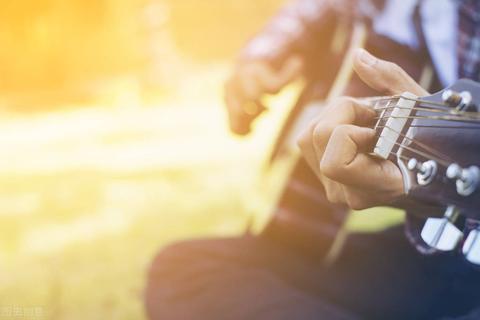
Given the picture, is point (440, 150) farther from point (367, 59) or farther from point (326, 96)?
point (326, 96)

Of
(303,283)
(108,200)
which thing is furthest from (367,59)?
(108,200)

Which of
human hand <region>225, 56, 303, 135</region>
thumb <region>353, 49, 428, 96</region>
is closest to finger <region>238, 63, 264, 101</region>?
human hand <region>225, 56, 303, 135</region>

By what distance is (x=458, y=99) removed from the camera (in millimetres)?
704

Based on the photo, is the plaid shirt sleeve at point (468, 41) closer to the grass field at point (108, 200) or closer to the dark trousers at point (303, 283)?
the dark trousers at point (303, 283)

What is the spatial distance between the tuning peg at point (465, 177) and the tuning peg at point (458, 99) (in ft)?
0.27

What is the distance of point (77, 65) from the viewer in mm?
6629

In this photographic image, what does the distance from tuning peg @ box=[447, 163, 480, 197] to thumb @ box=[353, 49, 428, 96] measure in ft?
0.53

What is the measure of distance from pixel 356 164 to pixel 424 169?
94 mm

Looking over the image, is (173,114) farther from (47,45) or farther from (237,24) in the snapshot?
(237,24)

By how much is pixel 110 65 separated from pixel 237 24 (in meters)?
2.25

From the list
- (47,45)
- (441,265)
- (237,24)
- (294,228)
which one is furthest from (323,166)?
(237,24)

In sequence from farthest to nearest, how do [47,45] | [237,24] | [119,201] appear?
[237,24]
[47,45]
[119,201]

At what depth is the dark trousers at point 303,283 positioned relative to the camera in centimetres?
110

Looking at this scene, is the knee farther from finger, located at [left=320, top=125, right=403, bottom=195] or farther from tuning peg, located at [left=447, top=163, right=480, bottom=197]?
tuning peg, located at [left=447, top=163, right=480, bottom=197]
